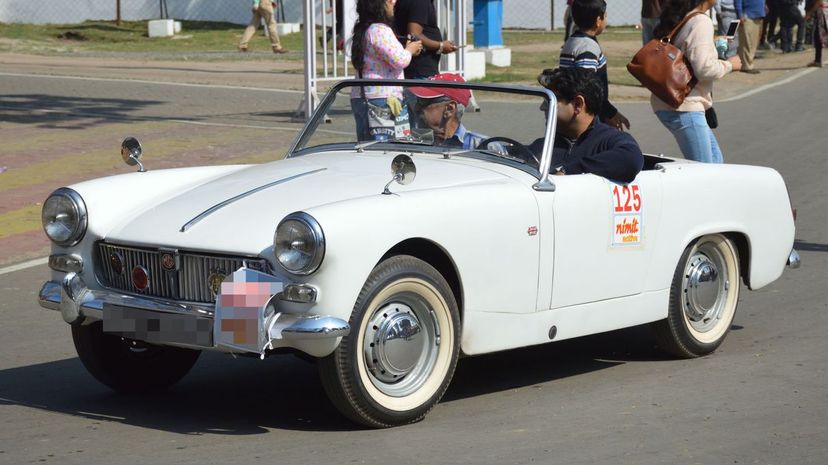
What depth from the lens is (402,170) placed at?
218 inches

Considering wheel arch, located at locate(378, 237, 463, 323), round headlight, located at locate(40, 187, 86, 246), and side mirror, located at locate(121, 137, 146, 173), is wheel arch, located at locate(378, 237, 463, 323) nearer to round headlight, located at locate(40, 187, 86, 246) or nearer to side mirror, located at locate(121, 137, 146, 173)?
round headlight, located at locate(40, 187, 86, 246)

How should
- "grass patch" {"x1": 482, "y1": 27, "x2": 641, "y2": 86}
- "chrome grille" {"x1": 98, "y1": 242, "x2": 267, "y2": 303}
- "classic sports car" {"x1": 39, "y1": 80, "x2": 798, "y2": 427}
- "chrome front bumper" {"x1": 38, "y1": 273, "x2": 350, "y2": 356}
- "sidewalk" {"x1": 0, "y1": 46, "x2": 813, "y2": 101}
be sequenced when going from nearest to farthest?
"chrome front bumper" {"x1": 38, "y1": 273, "x2": 350, "y2": 356} → "classic sports car" {"x1": 39, "y1": 80, "x2": 798, "y2": 427} → "chrome grille" {"x1": 98, "y1": 242, "x2": 267, "y2": 303} → "sidewalk" {"x1": 0, "y1": 46, "x2": 813, "y2": 101} → "grass patch" {"x1": 482, "y1": 27, "x2": 641, "y2": 86}

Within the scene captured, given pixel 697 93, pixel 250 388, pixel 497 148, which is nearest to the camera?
pixel 250 388

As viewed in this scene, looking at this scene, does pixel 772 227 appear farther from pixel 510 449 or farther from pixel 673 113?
pixel 510 449

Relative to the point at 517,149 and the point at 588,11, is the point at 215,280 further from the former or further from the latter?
the point at 588,11

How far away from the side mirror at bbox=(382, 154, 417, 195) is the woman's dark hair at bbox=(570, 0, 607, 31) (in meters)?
3.97

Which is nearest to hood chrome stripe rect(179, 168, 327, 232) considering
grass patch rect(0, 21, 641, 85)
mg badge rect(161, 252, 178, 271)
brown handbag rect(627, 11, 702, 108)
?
mg badge rect(161, 252, 178, 271)

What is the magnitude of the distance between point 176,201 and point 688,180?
2480 millimetres

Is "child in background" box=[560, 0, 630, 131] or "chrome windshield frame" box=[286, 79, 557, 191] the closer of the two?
"chrome windshield frame" box=[286, 79, 557, 191]

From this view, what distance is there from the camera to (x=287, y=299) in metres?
5.21

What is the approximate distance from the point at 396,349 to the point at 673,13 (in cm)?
462

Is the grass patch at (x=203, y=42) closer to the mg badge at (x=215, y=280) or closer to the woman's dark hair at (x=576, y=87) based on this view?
the woman's dark hair at (x=576, y=87)

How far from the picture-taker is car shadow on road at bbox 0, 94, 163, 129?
631 inches

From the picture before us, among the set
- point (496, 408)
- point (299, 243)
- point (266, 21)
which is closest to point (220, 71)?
point (266, 21)
